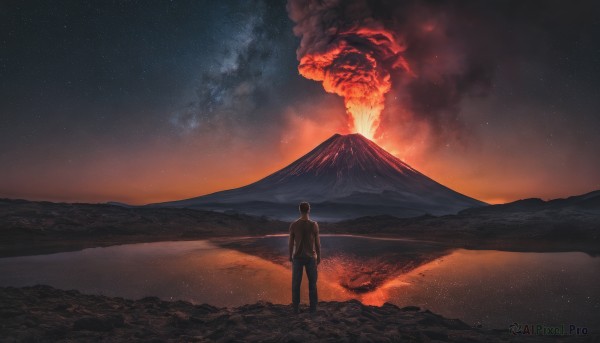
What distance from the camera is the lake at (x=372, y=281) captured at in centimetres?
734

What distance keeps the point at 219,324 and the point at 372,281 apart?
587 centimetres

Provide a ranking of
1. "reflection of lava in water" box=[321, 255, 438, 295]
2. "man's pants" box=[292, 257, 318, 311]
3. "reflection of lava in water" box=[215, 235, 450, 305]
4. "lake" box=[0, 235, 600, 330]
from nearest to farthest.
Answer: "man's pants" box=[292, 257, 318, 311] → "lake" box=[0, 235, 600, 330] → "reflection of lava in water" box=[215, 235, 450, 305] → "reflection of lava in water" box=[321, 255, 438, 295]

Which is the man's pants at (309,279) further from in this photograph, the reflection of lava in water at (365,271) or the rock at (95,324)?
the rock at (95,324)

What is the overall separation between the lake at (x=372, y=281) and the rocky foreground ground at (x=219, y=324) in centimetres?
128

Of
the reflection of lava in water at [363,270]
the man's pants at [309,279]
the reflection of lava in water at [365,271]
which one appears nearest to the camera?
the man's pants at [309,279]

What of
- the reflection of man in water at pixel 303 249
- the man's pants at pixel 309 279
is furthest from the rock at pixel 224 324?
the reflection of man in water at pixel 303 249

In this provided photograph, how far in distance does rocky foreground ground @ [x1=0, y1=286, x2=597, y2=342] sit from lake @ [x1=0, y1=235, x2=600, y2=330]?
1.28 meters

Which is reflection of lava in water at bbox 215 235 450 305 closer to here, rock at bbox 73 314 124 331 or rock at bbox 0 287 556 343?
rock at bbox 0 287 556 343

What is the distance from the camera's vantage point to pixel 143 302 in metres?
7.06

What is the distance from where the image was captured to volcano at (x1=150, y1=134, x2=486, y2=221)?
275 feet

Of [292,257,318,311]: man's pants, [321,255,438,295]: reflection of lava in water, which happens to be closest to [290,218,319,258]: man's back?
[292,257,318,311]: man's pants

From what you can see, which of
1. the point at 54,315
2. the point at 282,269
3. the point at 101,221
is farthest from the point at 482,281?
the point at 101,221

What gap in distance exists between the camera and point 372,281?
1027cm

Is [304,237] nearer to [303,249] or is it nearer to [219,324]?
[303,249]
